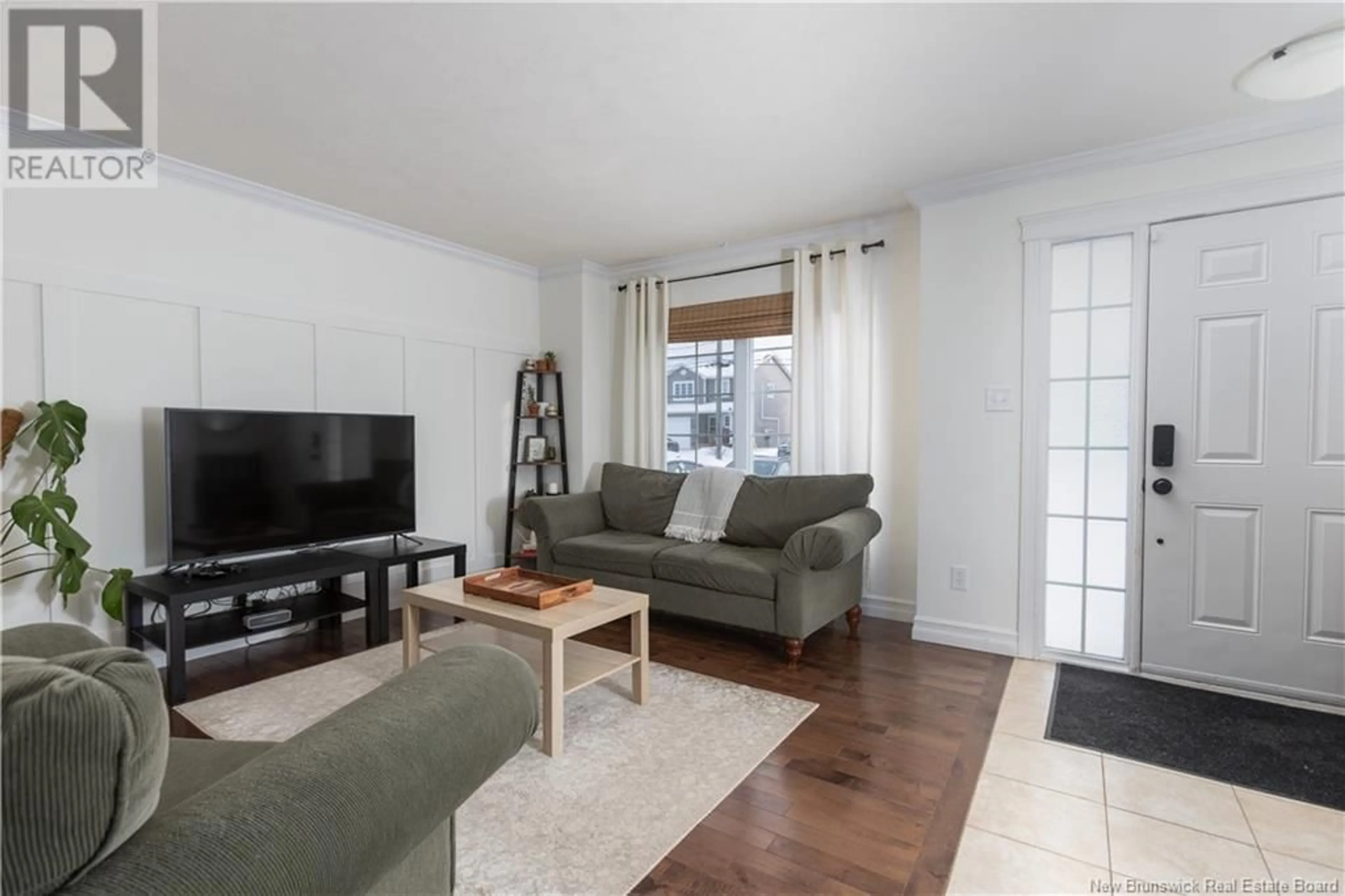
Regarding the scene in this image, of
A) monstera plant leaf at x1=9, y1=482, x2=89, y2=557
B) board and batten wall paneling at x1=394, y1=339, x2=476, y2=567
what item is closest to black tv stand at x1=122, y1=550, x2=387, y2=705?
monstera plant leaf at x1=9, y1=482, x2=89, y2=557

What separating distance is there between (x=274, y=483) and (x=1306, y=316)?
477 centimetres

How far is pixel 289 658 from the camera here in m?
3.20

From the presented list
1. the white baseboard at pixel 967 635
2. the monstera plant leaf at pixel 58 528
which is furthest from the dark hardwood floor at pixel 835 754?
the monstera plant leaf at pixel 58 528

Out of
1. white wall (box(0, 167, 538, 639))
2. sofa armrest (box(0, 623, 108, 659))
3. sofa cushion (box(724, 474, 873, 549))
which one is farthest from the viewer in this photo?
sofa cushion (box(724, 474, 873, 549))

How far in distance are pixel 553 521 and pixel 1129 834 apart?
3.07m

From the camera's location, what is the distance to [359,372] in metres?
3.89

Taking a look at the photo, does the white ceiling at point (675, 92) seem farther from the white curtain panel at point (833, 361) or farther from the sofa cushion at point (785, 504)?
the sofa cushion at point (785, 504)

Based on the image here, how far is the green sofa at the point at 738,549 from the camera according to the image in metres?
3.09

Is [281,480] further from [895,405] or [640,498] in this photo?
[895,405]

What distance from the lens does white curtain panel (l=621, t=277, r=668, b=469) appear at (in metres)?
4.80

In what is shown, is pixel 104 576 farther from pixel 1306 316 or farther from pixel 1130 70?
pixel 1306 316

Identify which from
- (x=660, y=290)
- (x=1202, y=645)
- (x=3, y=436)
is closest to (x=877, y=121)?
(x=660, y=290)

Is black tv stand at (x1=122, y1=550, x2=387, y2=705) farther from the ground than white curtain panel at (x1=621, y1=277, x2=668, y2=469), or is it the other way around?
white curtain panel at (x1=621, y1=277, x2=668, y2=469)

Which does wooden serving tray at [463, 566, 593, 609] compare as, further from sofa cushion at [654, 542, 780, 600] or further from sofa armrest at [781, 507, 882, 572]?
sofa armrest at [781, 507, 882, 572]
